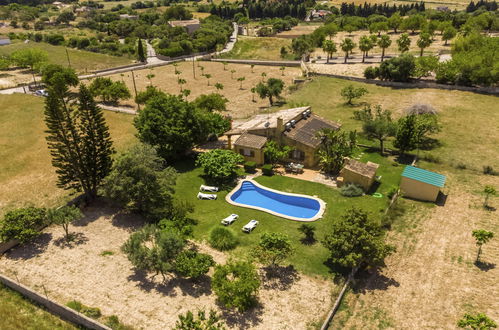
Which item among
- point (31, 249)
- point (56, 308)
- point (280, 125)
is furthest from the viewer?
point (280, 125)

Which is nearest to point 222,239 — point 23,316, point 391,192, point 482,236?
point 23,316

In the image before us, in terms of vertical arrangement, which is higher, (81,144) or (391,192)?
(81,144)

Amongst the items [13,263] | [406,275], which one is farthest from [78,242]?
[406,275]

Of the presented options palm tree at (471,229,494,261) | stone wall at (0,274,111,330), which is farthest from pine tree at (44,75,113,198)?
palm tree at (471,229,494,261)

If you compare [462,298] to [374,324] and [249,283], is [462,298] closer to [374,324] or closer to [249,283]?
[374,324]

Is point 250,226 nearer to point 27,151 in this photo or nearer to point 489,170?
point 489,170

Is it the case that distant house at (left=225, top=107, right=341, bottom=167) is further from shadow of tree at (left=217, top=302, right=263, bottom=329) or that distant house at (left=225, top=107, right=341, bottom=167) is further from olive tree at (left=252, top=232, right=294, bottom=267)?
shadow of tree at (left=217, top=302, right=263, bottom=329)

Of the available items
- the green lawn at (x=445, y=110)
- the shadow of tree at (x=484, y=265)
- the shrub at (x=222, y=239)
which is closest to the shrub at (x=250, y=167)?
the shrub at (x=222, y=239)
